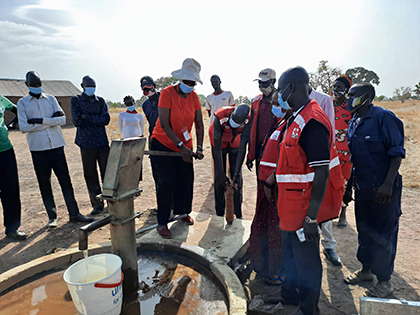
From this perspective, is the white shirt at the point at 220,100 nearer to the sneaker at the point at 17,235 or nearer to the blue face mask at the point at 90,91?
the blue face mask at the point at 90,91

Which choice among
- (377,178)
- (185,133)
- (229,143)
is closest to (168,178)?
(185,133)

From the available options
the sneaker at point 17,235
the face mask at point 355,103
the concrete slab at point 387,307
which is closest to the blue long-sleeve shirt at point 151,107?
the sneaker at point 17,235

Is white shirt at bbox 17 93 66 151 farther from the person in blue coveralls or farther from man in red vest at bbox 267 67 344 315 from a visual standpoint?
the person in blue coveralls

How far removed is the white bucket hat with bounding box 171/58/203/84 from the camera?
284 centimetres

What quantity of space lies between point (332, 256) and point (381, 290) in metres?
0.65

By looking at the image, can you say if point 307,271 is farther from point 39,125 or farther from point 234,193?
point 39,125

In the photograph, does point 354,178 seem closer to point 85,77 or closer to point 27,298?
point 27,298

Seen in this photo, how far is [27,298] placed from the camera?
197cm

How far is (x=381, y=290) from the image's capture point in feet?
7.97

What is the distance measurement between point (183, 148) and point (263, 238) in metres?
1.18

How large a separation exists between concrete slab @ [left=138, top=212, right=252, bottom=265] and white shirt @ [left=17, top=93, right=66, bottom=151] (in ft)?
6.32

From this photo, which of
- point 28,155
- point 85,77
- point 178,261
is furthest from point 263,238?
point 28,155

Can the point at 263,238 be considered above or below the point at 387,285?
above

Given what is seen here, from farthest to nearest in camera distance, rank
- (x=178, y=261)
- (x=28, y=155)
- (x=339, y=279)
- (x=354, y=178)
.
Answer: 1. (x=28, y=155)
2. (x=339, y=279)
3. (x=354, y=178)
4. (x=178, y=261)
